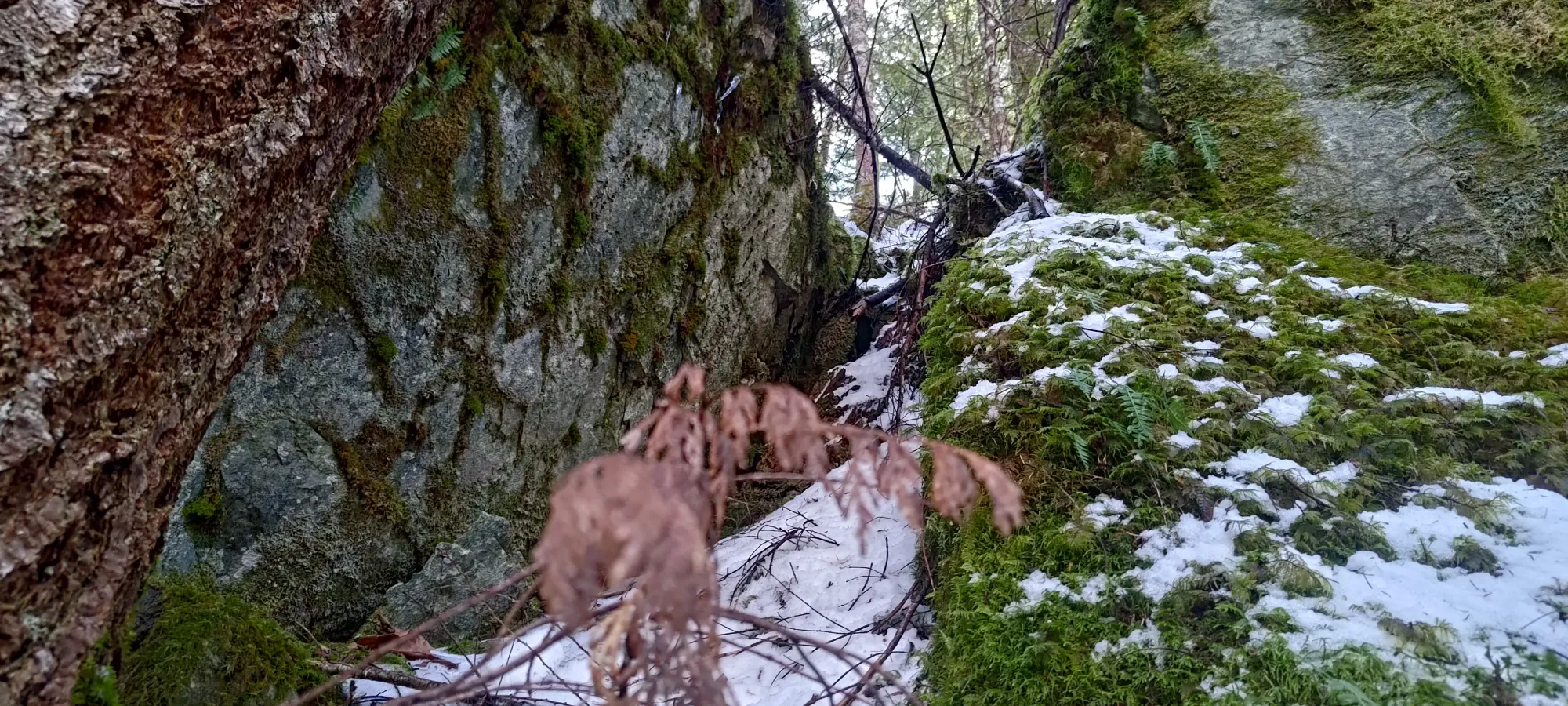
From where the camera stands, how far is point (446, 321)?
3035 millimetres

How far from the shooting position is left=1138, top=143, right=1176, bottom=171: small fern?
4.06 metres

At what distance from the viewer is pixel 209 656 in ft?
6.75

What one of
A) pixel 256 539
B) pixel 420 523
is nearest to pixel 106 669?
pixel 256 539

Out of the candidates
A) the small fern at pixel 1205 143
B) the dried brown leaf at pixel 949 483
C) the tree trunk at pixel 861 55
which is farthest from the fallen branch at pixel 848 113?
the dried brown leaf at pixel 949 483

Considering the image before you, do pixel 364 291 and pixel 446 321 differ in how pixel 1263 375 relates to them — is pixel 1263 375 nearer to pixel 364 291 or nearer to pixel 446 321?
pixel 446 321

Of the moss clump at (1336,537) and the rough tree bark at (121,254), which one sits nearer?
the rough tree bark at (121,254)

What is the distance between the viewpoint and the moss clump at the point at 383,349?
2828 millimetres

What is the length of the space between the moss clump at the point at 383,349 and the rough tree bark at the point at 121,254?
1180mm

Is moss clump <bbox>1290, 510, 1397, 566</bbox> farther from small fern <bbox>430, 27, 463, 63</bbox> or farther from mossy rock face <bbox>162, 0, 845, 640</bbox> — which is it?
small fern <bbox>430, 27, 463, 63</bbox>

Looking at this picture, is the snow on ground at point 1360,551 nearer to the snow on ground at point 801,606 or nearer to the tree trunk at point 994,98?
the snow on ground at point 801,606

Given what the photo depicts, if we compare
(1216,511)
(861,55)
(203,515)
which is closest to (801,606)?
(1216,511)

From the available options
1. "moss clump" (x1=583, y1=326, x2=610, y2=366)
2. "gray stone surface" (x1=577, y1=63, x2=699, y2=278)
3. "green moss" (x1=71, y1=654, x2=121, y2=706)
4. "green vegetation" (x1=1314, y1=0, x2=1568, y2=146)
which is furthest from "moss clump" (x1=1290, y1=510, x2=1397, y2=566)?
"gray stone surface" (x1=577, y1=63, x2=699, y2=278)

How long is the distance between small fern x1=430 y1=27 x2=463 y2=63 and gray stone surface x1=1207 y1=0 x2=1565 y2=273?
415 cm

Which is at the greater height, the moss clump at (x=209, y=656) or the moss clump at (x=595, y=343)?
the moss clump at (x=595, y=343)
